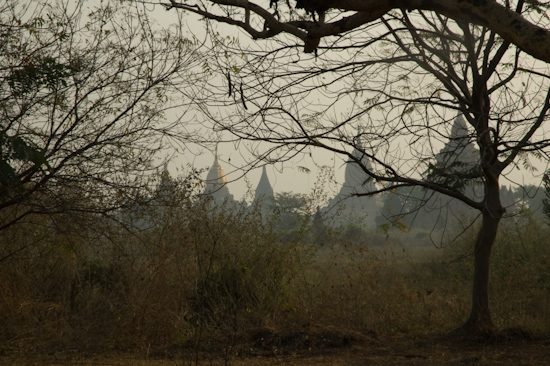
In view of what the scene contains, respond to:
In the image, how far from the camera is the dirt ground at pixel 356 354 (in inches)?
219

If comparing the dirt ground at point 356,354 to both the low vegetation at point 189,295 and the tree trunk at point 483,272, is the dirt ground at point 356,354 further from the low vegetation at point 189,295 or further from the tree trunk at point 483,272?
the tree trunk at point 483,272

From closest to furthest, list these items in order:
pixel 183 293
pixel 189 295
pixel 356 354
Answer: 1. pixel 356 354
2. pixel 183 293
3. pixel 189 295

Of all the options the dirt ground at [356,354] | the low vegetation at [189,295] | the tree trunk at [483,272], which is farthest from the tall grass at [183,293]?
the tree trunk at [483,272]

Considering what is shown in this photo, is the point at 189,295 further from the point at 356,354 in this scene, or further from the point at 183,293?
the point at 356,354

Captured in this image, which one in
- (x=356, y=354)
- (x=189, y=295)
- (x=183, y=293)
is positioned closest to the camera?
(x=356, y=354)

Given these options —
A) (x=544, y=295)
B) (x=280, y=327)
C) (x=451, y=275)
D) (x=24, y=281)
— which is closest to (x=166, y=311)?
(x=280, y=327)

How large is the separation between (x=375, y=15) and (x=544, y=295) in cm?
673

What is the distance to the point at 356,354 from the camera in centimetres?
610

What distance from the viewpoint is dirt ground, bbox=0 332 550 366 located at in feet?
18.3

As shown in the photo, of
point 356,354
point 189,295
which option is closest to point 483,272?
point 356,354

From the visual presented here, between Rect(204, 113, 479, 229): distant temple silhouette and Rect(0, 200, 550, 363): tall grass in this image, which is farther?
Rect(0, 200, 550, 363): tall grass

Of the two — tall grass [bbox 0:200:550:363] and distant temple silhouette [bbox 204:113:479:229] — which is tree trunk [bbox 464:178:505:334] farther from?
tall grass [bbox 0:200:550:363]

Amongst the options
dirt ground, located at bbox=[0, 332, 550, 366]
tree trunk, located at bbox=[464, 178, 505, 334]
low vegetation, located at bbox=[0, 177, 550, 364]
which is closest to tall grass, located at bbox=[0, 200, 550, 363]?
low vegetation, located at bbox=[0, 177, 550, 364]

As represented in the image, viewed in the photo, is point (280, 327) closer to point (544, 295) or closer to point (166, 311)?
point (166, 311)
